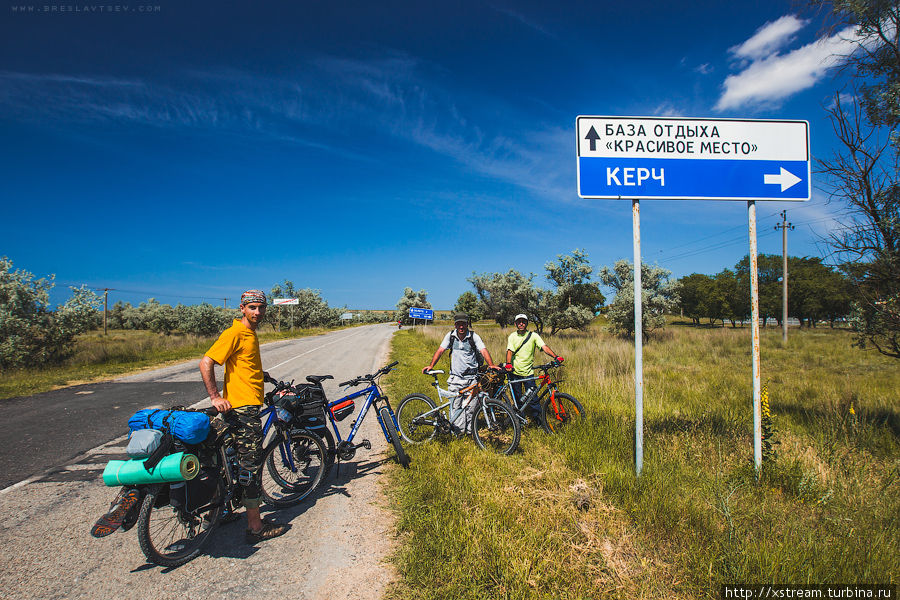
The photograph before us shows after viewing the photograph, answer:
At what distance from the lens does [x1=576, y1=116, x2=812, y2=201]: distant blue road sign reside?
407cm

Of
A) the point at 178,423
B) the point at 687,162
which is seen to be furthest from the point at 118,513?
the point at 687,162

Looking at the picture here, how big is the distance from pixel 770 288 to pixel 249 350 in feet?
223

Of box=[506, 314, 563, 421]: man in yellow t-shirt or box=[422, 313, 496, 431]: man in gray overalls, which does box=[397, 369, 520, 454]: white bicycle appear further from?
box=[506, 314, 563, 421]: man in yellow t-shirt

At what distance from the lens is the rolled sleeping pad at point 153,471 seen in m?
2.62

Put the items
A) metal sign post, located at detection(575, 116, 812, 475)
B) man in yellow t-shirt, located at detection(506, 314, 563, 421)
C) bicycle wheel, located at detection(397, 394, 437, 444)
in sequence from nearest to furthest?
metal sign post, located at detection(575, 116, 812, 475) → bicycle wheel, located at detection(397, 394, 437, 444) → man in yellow t-shirt, located at detection(506, 314, 563, 421)

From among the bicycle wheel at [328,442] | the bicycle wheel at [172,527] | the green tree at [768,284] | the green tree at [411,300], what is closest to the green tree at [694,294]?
the green tree at [768,284]

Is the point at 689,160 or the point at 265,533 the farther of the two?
the point at 689,160

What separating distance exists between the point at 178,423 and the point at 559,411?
5.02m

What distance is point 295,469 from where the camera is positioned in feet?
13.5

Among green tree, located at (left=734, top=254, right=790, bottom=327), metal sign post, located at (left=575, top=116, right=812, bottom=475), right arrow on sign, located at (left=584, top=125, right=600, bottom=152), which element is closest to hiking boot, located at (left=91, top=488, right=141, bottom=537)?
metal sign post, located at (left=575, top=116, right=812, bottom=475)

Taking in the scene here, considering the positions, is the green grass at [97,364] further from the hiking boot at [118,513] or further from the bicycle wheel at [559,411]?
the bicycle wheel at [559,411]

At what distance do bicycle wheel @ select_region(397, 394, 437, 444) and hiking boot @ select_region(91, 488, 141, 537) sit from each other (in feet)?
10.7

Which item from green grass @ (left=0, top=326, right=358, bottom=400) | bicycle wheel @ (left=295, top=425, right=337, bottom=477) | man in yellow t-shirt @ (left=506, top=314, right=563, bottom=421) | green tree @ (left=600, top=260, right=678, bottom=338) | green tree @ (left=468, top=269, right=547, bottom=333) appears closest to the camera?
bicycle wheel @ (left=295, top=425, right=337, bottom=477)

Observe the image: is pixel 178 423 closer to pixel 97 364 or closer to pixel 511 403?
pixel 511 403
